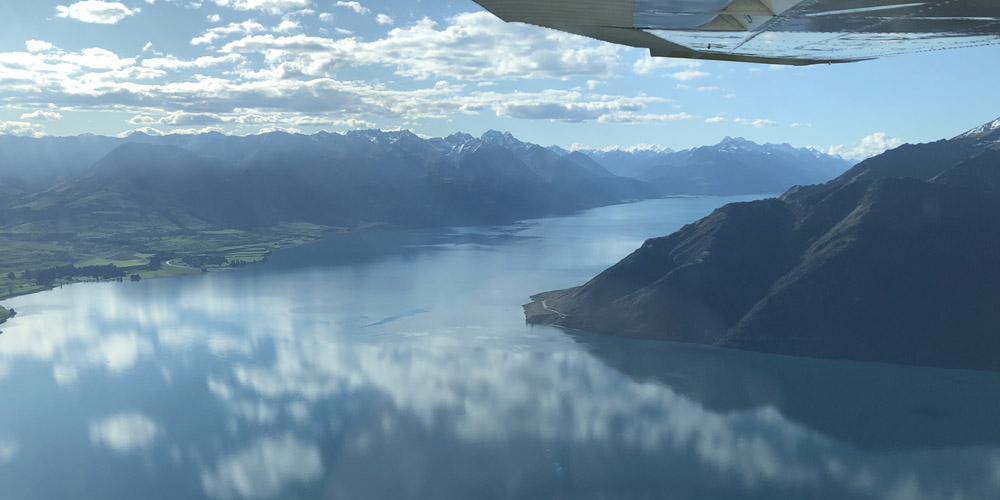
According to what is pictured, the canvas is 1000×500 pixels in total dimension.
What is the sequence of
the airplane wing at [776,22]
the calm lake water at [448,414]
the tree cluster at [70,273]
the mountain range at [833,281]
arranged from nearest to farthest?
the airplane wing at [776,22], the calm lake water at [448,414], the mountain range at [833,281], the tree cluster at [70,273]

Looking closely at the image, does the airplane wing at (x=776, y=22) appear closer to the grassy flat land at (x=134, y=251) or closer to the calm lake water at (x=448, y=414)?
the calm lake water at (x=448, y=414)

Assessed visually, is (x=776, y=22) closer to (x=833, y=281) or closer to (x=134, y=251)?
(x=833, y=281)

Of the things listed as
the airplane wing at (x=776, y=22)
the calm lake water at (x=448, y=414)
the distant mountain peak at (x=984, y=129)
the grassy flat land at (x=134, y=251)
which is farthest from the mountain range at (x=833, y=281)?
the grassy flat land at (x=134, y=251)

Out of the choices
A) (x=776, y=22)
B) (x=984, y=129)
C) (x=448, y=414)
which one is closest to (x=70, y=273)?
(x=448, y=414)

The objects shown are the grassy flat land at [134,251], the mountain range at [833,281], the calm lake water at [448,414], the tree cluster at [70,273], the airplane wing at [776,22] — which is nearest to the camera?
the airplane wing at [776,22]

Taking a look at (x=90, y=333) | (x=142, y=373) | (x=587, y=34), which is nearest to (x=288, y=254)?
(x=90, y=333)

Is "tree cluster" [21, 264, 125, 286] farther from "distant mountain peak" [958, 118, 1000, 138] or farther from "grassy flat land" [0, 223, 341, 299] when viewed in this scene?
"distant mountain peak" [958, 118, 1000, 138]

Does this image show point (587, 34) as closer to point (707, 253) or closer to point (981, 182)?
point (707, 253)
